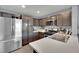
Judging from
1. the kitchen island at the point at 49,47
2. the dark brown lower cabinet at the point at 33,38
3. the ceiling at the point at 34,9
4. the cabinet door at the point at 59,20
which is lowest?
the kitchen island at the point at 49,47

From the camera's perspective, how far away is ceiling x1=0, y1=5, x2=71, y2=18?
107 centimetres

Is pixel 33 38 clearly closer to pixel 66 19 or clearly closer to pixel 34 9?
pixel 34 9

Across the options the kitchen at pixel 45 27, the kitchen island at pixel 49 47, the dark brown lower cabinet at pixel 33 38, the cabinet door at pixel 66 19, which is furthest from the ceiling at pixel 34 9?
the kitchen island at pixel 49 47

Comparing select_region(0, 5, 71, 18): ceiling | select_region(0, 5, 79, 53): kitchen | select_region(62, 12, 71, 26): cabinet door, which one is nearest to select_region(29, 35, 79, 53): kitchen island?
select_region(0, 5, 79, 53): kitchen

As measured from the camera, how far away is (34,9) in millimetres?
1111

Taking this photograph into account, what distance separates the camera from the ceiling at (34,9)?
1068 millimetres

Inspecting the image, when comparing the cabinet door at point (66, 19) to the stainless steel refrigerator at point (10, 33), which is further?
the stainless steel refrigerator at point (10, 33)

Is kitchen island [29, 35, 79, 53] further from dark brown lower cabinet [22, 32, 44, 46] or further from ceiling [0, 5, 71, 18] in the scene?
ceiling [0, 5, 71, 18]

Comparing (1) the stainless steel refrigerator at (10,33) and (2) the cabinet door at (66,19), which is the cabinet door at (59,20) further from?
(1) the stainless steel refrigerator at (10,33)

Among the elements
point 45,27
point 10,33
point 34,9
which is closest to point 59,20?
point 45,27
